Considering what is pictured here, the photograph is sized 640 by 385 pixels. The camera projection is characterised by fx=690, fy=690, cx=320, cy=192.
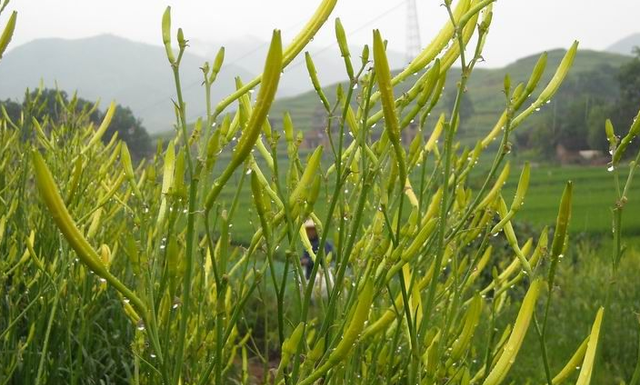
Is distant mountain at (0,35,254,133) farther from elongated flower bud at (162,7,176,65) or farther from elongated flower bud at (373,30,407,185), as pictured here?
elongated flower bud at (373,30,407,185)

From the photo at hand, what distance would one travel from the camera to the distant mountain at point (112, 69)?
77.8 m

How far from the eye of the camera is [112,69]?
9606 centimetres

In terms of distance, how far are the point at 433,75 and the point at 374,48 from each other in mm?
156

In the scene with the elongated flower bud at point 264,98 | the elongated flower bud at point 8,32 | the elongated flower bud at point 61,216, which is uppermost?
the elongated flower bud at point 8,32

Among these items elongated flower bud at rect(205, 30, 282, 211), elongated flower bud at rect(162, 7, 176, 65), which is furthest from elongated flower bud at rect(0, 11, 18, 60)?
elongated flower bud at rect(205, 30, 282, 211)

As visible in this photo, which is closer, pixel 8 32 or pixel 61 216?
pixel 61 216

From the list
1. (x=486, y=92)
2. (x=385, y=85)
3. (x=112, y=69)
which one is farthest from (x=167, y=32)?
(x=112, y=69)

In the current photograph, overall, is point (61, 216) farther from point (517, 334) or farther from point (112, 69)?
point (112, 69)

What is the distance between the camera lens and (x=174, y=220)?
0.72 meters

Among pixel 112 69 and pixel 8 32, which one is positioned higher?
pixel 112 69

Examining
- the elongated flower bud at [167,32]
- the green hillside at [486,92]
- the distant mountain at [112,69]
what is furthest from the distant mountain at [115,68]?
the elongated flower bud at [167,32]

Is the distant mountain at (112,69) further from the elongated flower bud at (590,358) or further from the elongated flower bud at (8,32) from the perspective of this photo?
the elongated flower bud at (590,358)

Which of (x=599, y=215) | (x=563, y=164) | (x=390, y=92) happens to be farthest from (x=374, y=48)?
(x=563, y=164)

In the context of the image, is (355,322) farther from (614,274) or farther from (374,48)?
(614,274)
